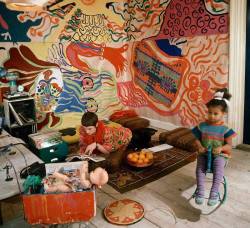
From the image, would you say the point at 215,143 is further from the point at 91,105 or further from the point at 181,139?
the point at 91,105

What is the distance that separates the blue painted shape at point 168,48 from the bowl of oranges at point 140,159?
188cm

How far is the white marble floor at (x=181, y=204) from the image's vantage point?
82.8 inches

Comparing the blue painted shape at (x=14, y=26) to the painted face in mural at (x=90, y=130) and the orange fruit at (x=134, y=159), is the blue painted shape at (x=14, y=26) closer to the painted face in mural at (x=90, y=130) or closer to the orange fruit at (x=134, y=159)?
the painted face in mural at (x=90, y=130)

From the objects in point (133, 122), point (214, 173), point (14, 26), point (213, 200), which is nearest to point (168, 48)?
point (133, 122)

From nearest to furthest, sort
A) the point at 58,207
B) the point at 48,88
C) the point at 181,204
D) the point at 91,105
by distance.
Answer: the point at 58,207 < the point at 181,204 < the point at 48,88 < the point at 91,105

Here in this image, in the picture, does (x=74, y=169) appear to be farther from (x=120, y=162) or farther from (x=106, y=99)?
(x=106, y=99)

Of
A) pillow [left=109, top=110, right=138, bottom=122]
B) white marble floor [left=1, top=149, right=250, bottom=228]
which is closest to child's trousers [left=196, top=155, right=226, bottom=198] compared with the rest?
white marble floor [left=1, top=149, right=250, bottom=228]

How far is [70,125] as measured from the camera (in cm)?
455

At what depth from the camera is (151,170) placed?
301 cm

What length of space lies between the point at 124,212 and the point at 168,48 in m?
2.85

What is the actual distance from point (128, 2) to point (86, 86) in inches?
66.6

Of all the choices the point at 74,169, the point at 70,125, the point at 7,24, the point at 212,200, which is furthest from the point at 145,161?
the point at 7,24

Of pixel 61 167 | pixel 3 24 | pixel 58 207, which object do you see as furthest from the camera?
pixel 3 24

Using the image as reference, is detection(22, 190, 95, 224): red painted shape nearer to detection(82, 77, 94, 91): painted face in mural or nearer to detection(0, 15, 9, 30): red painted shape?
detection(0, 15, 9, 30): red painted shape
